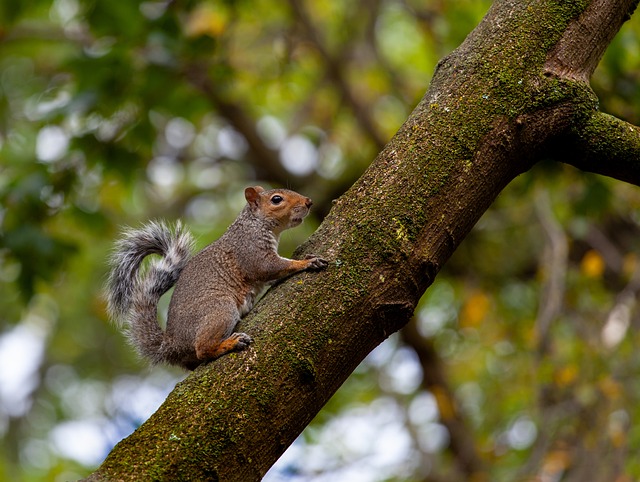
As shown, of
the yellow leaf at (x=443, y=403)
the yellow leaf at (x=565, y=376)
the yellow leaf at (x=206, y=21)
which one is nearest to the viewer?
the yellow leaf at (x=565, y=376)

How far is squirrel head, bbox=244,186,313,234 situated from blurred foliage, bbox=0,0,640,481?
0.93 meters

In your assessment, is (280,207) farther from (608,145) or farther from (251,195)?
(608,145)

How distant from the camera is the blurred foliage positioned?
4.12 m

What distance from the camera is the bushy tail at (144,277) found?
3027 millimetres

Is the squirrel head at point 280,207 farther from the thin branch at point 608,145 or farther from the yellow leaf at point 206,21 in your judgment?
the yellow leaf at point 206,21

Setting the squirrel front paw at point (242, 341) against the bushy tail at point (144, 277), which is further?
the bushy tail at point (144, 277)

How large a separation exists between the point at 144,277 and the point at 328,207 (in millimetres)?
2557

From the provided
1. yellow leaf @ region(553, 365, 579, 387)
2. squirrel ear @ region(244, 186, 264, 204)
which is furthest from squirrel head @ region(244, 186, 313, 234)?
yellow leaf @ region(553, 365, 579, 387)

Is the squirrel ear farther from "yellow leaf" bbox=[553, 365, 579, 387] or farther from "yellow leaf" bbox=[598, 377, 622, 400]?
"yellow leaf" bbox=[598, 377, 622, 400]

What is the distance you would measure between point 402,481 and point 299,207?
3066 millimetres

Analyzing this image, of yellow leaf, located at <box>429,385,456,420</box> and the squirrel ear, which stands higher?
the squirrel ear

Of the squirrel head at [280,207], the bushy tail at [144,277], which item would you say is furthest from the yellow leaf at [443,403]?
the bushy tail at [144,277]

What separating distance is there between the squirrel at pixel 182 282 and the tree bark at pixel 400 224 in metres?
0.82

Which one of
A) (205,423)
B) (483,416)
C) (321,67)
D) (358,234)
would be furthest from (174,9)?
(483,416)
